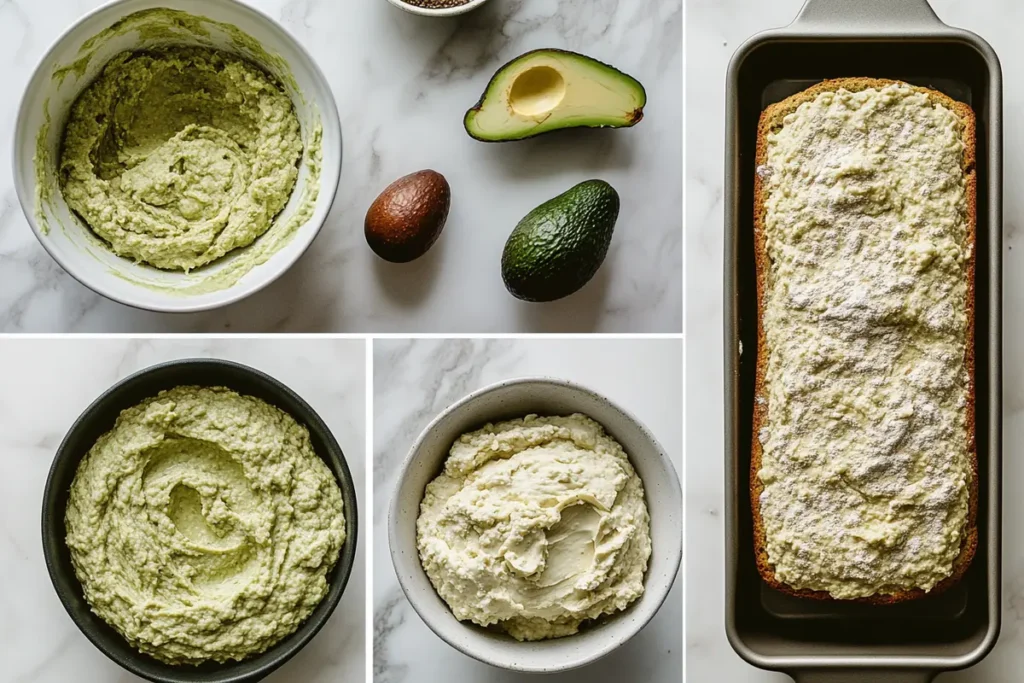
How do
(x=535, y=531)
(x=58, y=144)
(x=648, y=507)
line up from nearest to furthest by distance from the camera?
1. (x=535, y=531)
2. (x=648, y=507)
3. (x=58, y=144)

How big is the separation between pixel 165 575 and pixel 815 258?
1.24 m

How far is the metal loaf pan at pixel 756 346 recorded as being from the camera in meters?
1.65

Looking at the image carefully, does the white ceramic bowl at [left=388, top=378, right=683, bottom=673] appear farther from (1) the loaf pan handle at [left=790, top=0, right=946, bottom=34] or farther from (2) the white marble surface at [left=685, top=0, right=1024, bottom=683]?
(1) the loaf pan handle at [left=790, top=0, right=946, bottom=34]

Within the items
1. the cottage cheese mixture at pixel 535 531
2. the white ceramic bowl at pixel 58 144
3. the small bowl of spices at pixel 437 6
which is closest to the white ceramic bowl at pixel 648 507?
the cottage cheese mixture at pixel 535 531

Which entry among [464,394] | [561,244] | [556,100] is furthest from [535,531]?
[556,100]

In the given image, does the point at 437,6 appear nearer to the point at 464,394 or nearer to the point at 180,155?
the point at 180,155

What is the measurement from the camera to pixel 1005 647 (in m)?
1.84

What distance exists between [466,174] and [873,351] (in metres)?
0.81

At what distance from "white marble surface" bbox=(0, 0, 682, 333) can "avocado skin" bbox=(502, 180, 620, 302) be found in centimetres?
9

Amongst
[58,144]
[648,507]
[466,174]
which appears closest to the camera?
[648,507]

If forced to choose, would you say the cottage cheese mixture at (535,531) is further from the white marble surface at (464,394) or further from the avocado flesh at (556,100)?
the avocado flesh at (556,100)

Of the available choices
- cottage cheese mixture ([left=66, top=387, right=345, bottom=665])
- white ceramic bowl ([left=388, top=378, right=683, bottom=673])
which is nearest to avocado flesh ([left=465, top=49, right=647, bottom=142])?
white ceramic bowl ([left=388, top=378, right=683, bottom=673])

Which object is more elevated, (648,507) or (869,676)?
(648,507)

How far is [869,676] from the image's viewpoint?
5.42 feet
